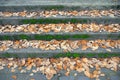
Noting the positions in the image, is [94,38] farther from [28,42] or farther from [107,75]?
[28,42]

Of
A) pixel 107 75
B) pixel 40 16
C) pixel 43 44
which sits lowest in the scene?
pixel 107 75

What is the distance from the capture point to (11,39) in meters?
5.12

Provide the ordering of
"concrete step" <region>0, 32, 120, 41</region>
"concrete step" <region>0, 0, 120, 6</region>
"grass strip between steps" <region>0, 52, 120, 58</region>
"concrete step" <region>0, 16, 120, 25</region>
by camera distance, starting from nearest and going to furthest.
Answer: "grass strip between steps" <region>0, 52, 120, 58</region>, "concrete step" <region>0, 32, 120, 41</region>, "concrete step" <region>0, 16, 120, 25</region>, "concrete step" <region>0, 0, 120, 6</region>

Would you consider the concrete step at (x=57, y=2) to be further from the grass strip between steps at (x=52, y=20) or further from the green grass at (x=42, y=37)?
the green grass at (x=42, y=37)

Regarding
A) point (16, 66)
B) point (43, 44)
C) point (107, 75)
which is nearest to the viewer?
point (107, 75)

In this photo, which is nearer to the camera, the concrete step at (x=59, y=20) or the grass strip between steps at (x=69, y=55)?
the grass strip between steps at (x=69, y=55)

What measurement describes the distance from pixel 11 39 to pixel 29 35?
54 cm

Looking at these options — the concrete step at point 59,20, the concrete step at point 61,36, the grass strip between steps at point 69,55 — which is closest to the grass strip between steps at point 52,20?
the concrete step at point 59,20

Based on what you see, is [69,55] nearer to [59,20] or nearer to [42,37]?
[42,37]

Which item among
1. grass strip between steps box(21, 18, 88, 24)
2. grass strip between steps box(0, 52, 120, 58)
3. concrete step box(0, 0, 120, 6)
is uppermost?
concrete step box(0, 0, 120, 6)

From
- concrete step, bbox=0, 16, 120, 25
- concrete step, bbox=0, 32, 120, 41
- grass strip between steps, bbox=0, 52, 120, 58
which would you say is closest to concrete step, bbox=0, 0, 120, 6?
concrete step, bbox=0, 16, 120, 25

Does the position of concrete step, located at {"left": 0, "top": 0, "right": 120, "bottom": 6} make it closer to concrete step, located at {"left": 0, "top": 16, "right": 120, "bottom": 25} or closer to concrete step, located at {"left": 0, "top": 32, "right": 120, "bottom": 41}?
concrete step, located at {"left": 0, "top": 16, "right": 120, "bottom": 25}

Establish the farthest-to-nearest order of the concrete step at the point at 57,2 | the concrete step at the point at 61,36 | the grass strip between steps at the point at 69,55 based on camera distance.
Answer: the concrete step at the point at 57,2
the concrete step at the point at 61,36
the grass strip between steps at the point at 69,55

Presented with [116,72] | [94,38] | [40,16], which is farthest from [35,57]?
[116,72]
